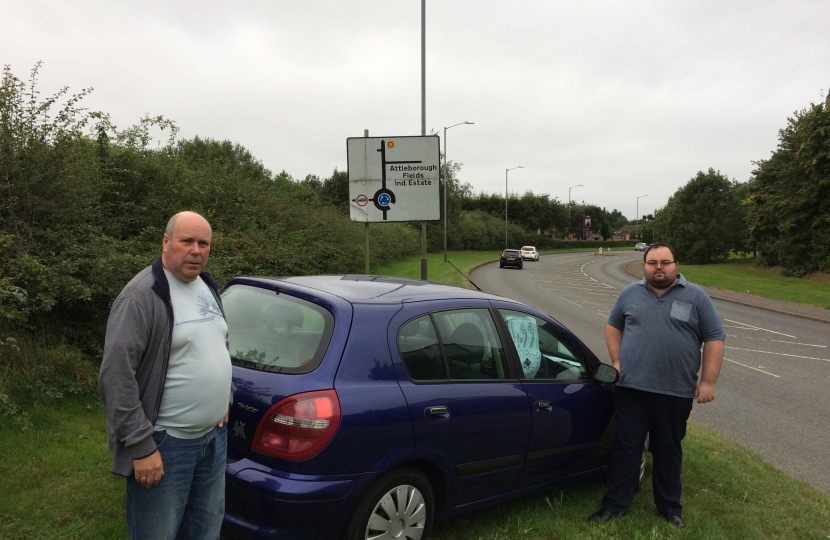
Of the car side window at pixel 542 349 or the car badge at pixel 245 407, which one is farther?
the car side window at pixel 542 349

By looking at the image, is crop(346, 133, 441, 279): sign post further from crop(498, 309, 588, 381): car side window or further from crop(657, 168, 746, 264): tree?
crop(657, 168, 746, 264): tree

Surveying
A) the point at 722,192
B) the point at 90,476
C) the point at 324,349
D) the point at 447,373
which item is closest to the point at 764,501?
the point at 447,373

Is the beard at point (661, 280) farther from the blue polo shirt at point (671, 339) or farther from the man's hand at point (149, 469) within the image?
the man's hand at point (149, 469)

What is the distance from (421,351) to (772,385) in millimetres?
7989

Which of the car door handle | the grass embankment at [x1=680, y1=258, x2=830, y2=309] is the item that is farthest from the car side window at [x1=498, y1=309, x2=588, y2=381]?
the grass embankment at [x1=680, y1=258, x2=830, y2=309]

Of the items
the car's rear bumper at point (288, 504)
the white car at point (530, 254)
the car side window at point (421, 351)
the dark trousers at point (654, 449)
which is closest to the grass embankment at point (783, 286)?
the dark trousers at point (654, 449)

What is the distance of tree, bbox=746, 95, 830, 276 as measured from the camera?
107 feet

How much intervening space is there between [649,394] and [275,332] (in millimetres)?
2496

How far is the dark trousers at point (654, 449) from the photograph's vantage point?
4051 mm

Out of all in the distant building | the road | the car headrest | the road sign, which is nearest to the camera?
the car headrest

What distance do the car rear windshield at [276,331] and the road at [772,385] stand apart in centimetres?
466

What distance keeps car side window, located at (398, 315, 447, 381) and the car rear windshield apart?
1.40 ft

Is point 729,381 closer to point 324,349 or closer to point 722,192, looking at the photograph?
point 324,349

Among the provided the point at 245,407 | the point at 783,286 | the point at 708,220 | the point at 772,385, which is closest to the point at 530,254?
the point at 708,220
